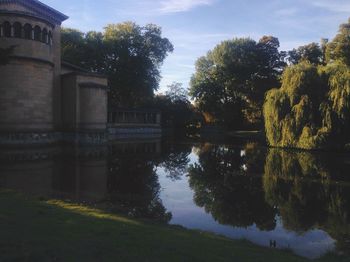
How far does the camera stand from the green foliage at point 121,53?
60156 millimetres

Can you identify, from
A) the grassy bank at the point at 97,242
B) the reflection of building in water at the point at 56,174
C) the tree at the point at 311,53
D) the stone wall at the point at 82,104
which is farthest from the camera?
the tree at the point at 311,53

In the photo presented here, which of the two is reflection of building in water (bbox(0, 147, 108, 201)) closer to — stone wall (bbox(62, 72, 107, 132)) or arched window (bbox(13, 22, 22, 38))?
stone wall (bbox(62, 72, 107, 132))

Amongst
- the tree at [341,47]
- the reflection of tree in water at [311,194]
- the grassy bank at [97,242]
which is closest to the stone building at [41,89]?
the reflection of tree in water at [311,194]

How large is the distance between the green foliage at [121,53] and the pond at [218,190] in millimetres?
30609

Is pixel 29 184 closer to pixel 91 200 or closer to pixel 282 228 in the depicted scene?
pixel 91 200

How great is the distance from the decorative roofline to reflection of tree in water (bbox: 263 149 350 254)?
25479 mm

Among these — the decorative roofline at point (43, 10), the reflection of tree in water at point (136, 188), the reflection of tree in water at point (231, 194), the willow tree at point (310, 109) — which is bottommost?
the reflection of tree in water at point (231, 194)

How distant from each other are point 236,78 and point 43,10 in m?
39.6

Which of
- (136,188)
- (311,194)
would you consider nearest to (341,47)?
(311,194)

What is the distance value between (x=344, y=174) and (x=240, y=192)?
7948 mm

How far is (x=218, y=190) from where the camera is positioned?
19.0 metres

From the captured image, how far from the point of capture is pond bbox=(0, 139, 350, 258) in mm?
12797

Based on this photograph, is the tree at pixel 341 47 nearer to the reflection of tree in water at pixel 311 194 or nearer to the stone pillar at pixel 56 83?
the reflection of tree in water at pixel 311 194

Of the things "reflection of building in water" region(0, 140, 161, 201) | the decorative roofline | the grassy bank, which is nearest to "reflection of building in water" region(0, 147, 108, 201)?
"reflection of building in water" region(0, 140, 161, 201)
